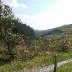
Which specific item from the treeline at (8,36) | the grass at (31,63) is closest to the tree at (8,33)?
the treeline at (8,36)

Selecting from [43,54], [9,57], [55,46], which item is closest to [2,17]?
[9,57]

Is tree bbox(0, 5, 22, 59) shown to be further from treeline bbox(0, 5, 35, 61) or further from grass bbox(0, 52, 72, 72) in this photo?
grass bbox(0, 52, 72, 72)

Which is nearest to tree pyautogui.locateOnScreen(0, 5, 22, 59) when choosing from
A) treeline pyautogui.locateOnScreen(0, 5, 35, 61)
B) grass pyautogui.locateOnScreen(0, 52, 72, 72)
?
treeline pyautogui.locateOnScreen(0, 5, 35, 61)

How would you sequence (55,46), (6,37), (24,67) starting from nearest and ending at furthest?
(24,67) < (6,37) < (55,46)

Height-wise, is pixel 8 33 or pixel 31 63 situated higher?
pixel 8 33

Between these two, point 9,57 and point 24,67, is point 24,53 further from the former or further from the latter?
point 24,67

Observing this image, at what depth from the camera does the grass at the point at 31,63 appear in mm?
30663

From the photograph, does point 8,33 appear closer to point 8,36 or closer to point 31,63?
point 8,36

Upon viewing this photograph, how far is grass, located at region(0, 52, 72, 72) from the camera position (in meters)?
30.7

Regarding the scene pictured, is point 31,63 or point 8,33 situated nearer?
point 31,63

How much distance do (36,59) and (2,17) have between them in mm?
7130

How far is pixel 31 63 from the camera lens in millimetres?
33719

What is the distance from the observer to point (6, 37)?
118ft

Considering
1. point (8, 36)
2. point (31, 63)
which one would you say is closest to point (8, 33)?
point (8, 36)
